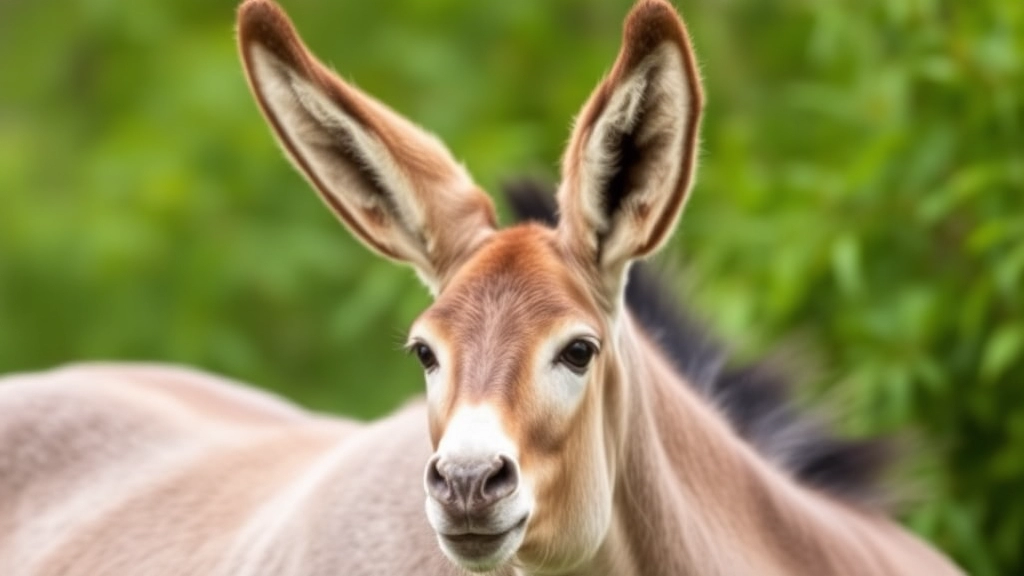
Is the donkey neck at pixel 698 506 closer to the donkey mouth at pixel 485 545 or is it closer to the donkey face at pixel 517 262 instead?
the donkey face at pixel 517 262

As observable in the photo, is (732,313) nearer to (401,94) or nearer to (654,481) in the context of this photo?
(654,481)

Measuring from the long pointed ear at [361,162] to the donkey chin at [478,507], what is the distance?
1.94ft

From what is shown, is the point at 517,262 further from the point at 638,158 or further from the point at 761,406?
the point at 761,406

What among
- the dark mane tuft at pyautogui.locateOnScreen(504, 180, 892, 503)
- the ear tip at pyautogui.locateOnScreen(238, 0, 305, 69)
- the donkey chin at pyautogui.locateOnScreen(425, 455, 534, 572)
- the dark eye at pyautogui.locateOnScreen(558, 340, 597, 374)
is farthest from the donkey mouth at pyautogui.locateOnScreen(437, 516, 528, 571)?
the dark mane tuft at pyautogui.locateOnScreen(504, 180, 892, 503)

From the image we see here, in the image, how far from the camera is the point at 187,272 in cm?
1094

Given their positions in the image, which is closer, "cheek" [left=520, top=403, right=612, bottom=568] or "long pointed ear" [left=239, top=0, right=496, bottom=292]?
"cheek" [left=520, top=403, right=612, bottom=568]

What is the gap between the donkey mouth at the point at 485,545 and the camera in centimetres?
360

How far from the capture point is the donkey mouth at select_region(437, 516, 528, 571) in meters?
3.60

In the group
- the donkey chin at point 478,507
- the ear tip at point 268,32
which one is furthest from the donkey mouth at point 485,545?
the ear tip at point 268,32

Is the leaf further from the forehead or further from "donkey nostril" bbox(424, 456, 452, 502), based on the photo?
"donkey nostril" bbox(424, 456, 452, 502)

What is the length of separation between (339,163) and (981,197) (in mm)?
3008

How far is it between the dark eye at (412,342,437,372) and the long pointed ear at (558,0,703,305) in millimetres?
348

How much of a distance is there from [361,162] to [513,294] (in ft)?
1.61

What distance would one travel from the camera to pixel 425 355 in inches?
152
